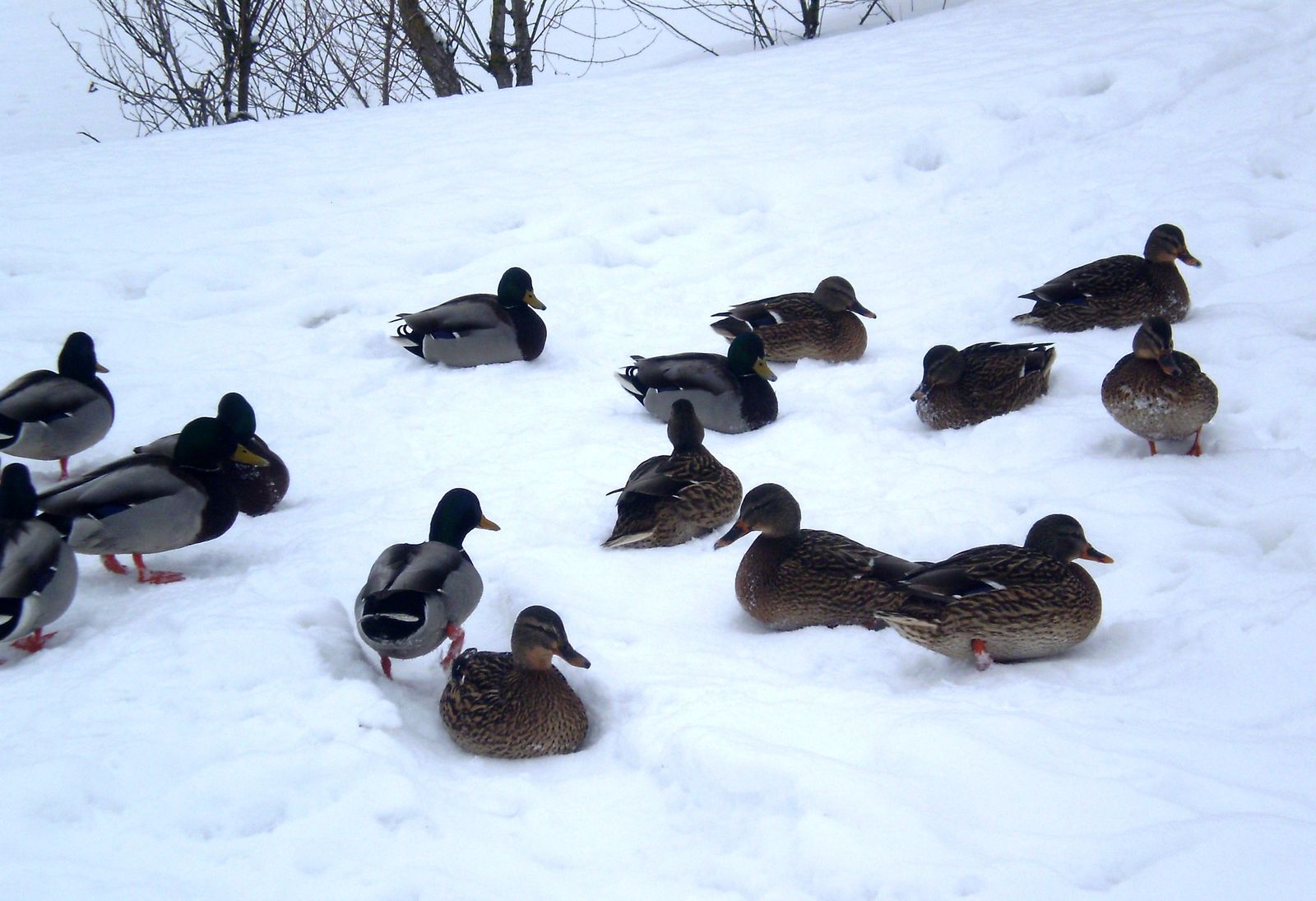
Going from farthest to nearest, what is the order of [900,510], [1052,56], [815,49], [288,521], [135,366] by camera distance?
[815,49]
[1052,56]
[135,366]
[288,521]
[900,510]

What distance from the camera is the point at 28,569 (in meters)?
3.98

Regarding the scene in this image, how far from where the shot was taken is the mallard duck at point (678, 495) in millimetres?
4992

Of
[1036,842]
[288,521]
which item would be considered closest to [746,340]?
[288,521]

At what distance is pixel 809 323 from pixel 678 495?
2.43 m

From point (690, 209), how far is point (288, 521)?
15.0ft

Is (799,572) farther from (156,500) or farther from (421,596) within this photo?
(156,500)

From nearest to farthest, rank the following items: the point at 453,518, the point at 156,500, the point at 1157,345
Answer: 1. the point at 453,518
2. the point at 156,500
3. the point at 1157,345

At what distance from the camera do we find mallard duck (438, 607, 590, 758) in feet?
12.1

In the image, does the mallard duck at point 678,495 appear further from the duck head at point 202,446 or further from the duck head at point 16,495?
the duck head at point 16,495

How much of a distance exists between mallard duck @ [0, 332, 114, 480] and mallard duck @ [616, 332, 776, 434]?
288 centimetres

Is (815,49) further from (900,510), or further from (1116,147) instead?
(900,510)

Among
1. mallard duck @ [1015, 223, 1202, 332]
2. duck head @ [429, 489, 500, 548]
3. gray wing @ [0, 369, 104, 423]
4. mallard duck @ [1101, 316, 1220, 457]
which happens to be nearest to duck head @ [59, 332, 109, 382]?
gray wing @ [0, 369, 104, 423]

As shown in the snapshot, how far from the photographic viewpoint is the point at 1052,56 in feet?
32.8

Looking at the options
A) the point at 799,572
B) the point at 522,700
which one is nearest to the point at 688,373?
the point at 799,572
